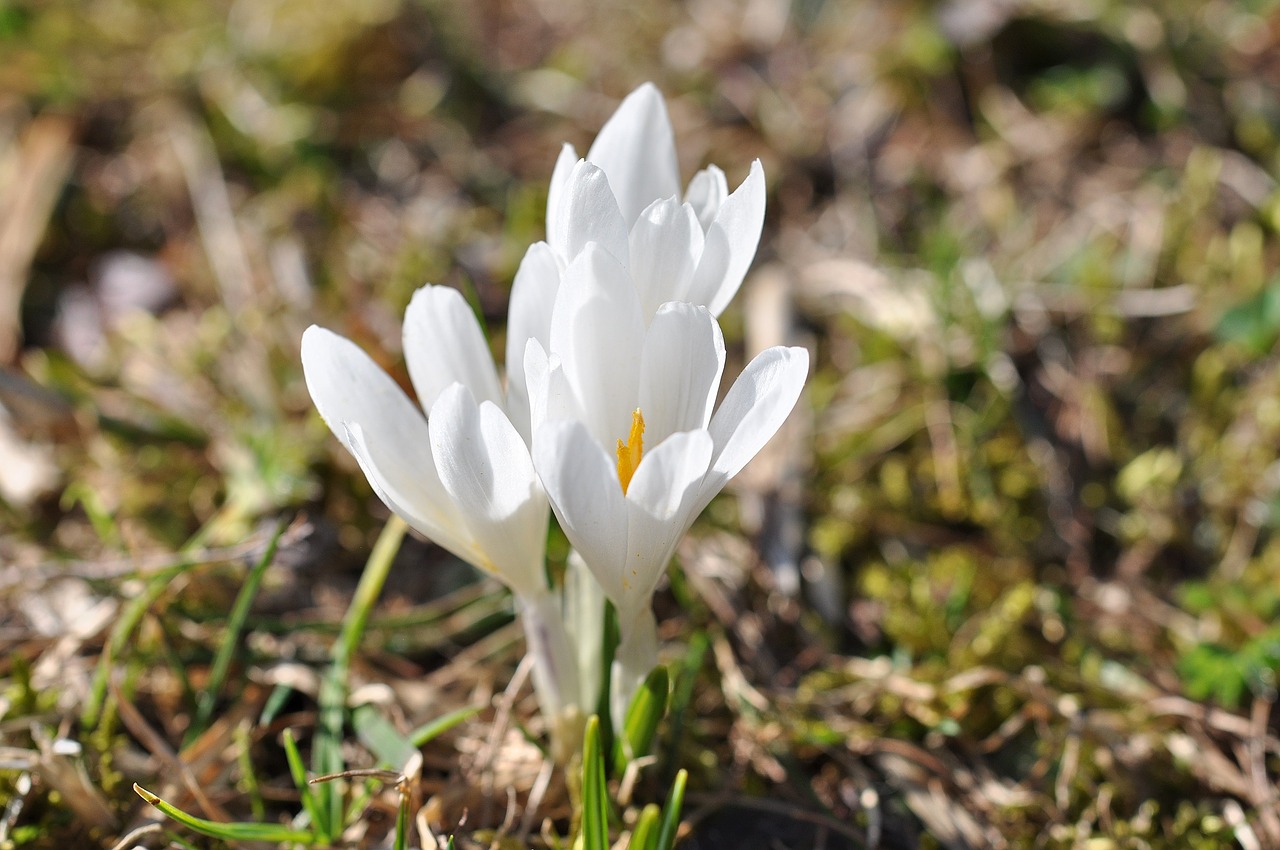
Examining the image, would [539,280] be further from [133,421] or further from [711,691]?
[133,421]

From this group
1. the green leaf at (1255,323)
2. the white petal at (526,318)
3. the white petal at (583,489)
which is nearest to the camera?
the white petal at (583,489)

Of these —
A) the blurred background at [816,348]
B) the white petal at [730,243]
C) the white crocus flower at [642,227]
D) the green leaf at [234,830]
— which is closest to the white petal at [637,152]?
the white crocus flower at [642,227]

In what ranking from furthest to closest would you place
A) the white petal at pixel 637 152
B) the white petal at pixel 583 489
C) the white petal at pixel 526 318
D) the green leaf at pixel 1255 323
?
the green leaf at pixel 1255 323, the white petal at pixel 637 152, the white petal at pixel 526 318, the white petal at pixel 583 489

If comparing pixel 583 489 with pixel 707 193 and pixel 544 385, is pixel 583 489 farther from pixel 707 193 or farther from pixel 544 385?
pixel 707 193

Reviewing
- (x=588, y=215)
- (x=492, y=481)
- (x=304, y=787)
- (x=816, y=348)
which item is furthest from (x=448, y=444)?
(x=816, y=348)

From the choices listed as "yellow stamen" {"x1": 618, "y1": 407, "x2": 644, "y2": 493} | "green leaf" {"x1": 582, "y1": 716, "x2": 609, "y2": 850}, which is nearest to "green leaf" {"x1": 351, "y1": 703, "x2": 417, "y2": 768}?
"green leaf" {"x1": 582, "y1": 716, "x2": 609, "y2": 850}

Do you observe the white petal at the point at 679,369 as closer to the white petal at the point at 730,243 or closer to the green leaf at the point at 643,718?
the white petal at the point at 730,243
